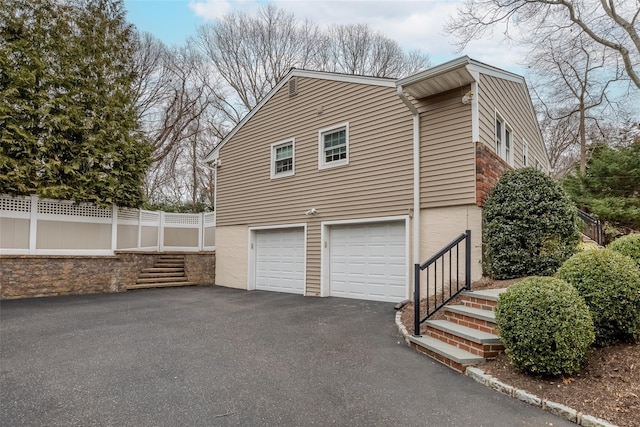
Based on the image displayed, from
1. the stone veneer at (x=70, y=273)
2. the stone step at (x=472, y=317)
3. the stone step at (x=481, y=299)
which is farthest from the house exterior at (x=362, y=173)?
the stone veneer at (x=70, y=273)

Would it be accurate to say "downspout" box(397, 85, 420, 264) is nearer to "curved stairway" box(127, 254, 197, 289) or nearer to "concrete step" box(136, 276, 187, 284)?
"curved stairway" box(127, 254, 197, 289)

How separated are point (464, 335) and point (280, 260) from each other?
260 inches

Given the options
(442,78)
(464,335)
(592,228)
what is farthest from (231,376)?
(592,228)

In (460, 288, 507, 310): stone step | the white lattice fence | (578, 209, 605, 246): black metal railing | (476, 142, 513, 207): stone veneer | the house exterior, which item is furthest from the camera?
(578, 209, 605, 246): black metal railing

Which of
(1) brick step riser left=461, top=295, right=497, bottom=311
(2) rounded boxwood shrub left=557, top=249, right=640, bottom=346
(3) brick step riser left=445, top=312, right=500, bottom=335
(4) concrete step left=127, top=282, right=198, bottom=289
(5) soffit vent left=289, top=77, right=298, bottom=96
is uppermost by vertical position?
(5) soffit vent left=289, top=77, right=298, bottom=96

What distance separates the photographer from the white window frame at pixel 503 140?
26.2 ft

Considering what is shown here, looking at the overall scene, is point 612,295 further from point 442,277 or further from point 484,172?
point 484,172

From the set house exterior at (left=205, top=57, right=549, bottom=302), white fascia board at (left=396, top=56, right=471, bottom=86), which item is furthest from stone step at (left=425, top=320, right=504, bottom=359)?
white fascia board at (left=396, top=56, right=471, bottom=86)

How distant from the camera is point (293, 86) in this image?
10.1 meters

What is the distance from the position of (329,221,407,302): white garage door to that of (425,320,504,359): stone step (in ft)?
9.22

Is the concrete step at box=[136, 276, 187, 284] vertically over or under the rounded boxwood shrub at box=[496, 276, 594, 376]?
under

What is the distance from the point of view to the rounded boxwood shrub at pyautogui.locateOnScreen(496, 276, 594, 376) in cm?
327

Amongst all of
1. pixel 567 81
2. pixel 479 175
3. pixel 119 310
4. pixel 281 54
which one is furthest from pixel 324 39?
pixel 119 310

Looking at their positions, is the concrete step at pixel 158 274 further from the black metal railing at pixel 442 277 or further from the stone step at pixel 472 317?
the stone step at pixel 472 317
